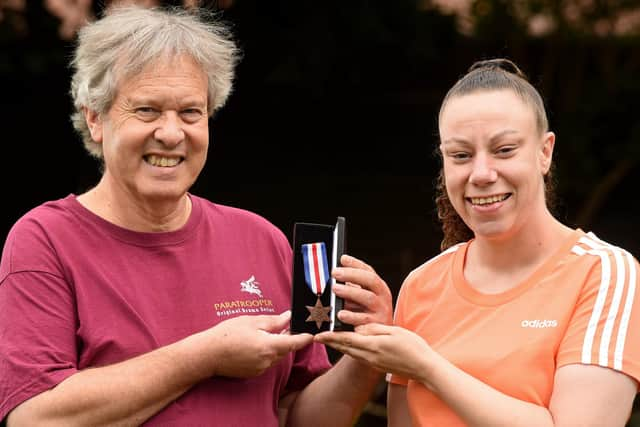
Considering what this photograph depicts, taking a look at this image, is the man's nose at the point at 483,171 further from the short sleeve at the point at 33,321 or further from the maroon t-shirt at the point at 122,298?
the short sleeve at the point at 33,321

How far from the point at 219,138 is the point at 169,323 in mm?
5828

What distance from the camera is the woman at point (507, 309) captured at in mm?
2453

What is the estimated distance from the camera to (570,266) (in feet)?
8.57

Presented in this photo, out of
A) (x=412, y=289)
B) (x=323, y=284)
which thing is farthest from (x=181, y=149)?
(x=412, y=289)

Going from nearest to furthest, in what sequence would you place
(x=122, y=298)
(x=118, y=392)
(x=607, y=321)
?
(x=607, y=321), (x=118, y=392), (x=122, y=298)

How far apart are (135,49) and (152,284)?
707 mm

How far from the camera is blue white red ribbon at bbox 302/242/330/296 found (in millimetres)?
2855

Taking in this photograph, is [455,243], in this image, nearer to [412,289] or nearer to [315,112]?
[412,289]

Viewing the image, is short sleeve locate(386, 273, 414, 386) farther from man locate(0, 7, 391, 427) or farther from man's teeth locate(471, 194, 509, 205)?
man's teeth locate(471, 194, 509, 205)

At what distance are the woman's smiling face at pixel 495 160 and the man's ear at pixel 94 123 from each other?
107 cm

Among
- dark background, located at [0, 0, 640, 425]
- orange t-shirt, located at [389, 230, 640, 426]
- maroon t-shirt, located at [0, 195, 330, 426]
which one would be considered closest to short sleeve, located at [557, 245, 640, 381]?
orange t-shirt, located at [389, 230, 640, 426]

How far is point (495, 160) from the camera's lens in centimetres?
267

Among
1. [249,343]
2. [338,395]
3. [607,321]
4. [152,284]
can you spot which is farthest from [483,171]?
[152,284]

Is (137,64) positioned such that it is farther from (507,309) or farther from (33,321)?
(507,309)
